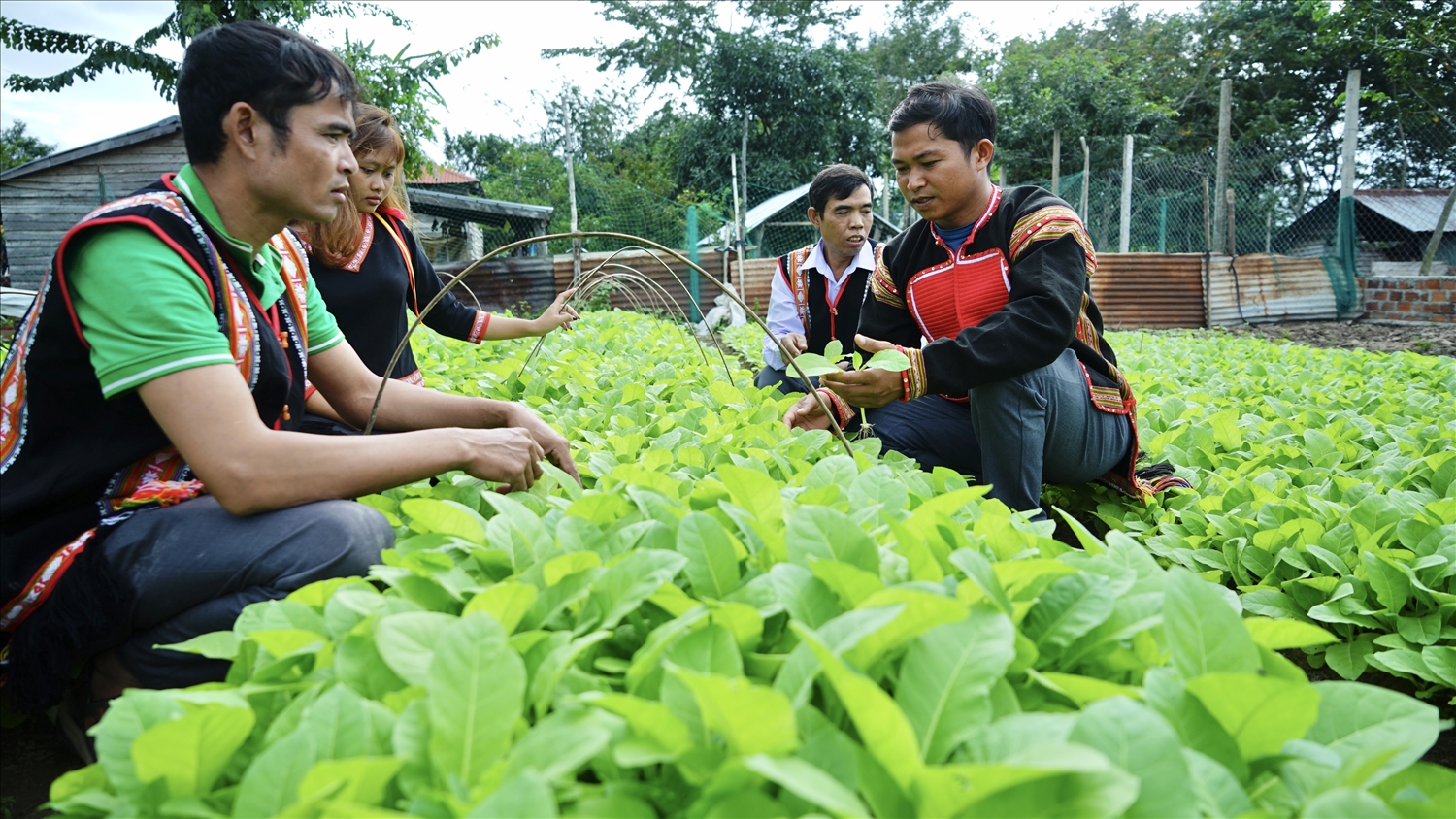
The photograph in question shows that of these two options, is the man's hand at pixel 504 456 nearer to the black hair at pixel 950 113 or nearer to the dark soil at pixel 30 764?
the dark soil at pixel 30 764

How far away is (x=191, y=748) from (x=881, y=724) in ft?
2.30

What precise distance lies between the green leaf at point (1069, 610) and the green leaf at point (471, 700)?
2.21ft

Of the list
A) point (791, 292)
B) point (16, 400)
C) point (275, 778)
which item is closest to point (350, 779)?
point (275, 778)

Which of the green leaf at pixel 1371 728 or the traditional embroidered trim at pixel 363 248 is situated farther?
the traditional embroidered trim at pixel 363 248

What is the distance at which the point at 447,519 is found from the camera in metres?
1.52

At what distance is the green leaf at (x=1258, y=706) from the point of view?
90 centimetres

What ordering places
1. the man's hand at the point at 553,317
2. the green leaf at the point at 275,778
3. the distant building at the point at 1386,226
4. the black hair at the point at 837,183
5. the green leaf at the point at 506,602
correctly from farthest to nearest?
the distant building at the point at 1386,226 < the black hair at the point at 837,183 < the man's hand at the point at 553,317 < the green leaf at the point at 506,602 < the green leaf at the point at 275,778

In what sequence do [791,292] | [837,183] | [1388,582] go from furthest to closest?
[791,292] → [837,183] → [1388,582]

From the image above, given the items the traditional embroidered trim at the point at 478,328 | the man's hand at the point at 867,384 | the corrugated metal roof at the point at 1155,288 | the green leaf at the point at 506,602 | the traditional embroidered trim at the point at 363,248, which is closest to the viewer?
the green leaf at the point at 506,602

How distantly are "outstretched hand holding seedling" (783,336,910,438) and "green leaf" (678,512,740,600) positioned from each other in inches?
38.1

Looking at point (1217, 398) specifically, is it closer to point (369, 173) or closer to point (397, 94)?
point (369, 173)

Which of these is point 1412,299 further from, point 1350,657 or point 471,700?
point 471,700

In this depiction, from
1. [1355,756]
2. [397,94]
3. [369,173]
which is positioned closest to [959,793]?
[1355,756]

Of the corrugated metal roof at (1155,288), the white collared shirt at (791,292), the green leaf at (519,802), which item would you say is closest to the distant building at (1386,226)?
the corrugated metal roof at (1155,288)
